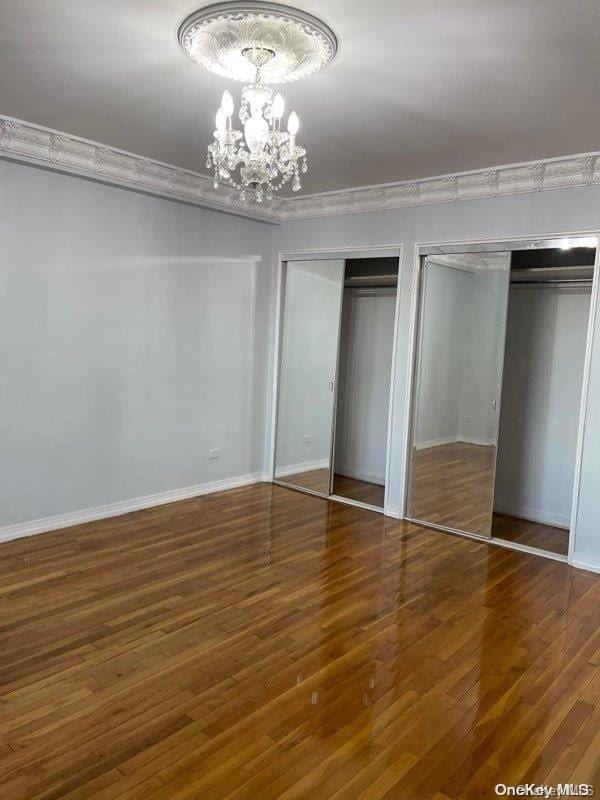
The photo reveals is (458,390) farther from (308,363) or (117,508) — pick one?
(117,508)

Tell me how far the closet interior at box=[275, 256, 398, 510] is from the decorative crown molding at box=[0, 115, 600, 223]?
0.59 meters

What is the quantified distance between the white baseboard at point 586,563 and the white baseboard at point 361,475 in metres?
2.34

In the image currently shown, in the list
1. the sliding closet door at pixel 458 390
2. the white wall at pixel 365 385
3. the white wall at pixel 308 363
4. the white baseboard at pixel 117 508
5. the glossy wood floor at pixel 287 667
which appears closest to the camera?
the glossy wood floor at pixel 287 667

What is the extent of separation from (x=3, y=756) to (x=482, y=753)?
5.84 feet

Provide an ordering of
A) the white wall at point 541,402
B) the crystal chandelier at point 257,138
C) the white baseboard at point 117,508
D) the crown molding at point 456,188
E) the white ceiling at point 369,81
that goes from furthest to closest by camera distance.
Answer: the white wall at point 541,402
the white baseboard at point 117,508
the crown molding at point 456,188
the crystal chandelier at point 257,138
the white ceiling at point 369,81

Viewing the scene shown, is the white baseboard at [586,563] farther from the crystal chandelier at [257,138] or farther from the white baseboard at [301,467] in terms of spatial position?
the crystal chandelier at [257,138]

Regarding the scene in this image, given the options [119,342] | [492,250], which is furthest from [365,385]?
[119,342]

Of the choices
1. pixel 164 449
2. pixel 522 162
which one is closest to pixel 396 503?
pixel 164 449

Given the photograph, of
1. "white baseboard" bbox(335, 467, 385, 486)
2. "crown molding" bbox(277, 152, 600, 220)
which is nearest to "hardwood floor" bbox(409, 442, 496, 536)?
"white baseboard" bbox(335, 467, 385, 486)

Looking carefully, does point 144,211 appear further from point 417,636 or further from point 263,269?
point 417,636

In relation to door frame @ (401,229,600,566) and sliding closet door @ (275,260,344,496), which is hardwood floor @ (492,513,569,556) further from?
sliding closet door @ (275,260,344,496)

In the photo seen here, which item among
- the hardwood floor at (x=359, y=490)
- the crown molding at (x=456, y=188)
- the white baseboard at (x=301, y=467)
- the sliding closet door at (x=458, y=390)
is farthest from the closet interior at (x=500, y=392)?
the white baseboard at (x=301, y=467)

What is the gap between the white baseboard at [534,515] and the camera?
17.2 feet

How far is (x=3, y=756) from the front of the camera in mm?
2252
